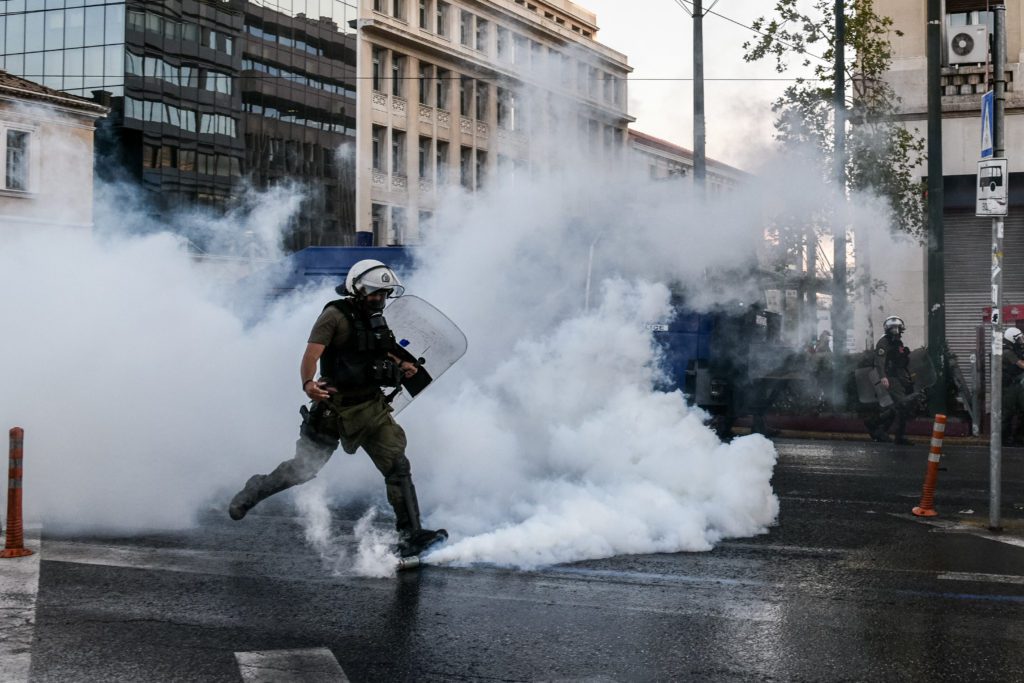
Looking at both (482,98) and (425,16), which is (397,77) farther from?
(482,98)

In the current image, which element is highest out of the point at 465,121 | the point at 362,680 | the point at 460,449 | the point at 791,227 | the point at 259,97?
the point at 259,97

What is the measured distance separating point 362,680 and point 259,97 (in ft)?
134

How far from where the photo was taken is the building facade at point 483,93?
14148 mm

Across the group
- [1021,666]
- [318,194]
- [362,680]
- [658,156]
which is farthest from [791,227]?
[318,194]

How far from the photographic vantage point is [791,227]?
12.7 m

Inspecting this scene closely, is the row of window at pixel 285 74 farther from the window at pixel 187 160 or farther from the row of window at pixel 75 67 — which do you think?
the row of window at pixel 75 67

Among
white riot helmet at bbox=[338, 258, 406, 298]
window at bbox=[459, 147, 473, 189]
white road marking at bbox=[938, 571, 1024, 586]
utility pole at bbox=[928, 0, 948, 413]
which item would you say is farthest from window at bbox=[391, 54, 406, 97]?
white road marking at bbox=[938, 571, 1024, 586]

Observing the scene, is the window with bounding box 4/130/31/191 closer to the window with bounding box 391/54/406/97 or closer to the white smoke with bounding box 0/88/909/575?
the white smoke with bounding box 0/88/909/575

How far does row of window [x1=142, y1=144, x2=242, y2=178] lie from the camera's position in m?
41.4

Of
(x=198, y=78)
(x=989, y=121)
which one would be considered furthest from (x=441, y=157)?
(x=198, y=78)

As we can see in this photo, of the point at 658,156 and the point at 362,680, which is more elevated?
the point at 658,156

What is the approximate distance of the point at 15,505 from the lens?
7.00m

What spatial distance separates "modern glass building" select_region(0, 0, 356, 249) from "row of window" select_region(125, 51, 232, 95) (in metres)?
0.05

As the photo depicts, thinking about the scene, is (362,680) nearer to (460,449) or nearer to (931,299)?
(460,449)
